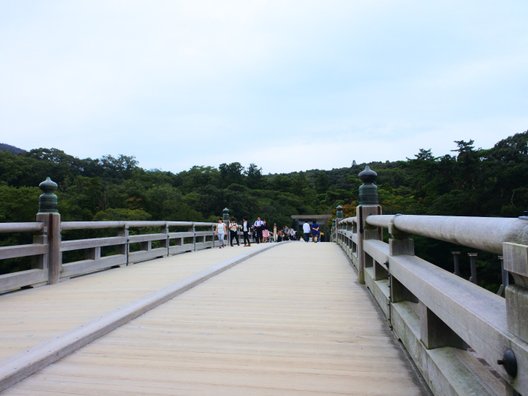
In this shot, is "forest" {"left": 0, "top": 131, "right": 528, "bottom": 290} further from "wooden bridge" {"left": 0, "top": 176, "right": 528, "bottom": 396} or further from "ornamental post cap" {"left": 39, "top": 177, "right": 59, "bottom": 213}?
"ornamental post cap" {"left": 39, "top": 177, "right": 59, "bottom": 213}

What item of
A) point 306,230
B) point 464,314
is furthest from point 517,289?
point 306,230

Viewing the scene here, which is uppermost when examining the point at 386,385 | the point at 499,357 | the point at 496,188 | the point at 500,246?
the point at 496,188

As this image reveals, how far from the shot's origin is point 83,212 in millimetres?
46250

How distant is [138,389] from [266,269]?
5.03 m

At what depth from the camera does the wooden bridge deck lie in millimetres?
2289

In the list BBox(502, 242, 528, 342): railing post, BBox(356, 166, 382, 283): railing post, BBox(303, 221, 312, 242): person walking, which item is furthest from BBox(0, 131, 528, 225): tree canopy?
BBox(502, 242, 528, 342): railing post

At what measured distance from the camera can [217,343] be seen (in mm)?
3012

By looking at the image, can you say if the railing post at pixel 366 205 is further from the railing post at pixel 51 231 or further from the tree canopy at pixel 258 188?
the tree canopy at pixel 258 188

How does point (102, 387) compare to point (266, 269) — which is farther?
point (266, 269)

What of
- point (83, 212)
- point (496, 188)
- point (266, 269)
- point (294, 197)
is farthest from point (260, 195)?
point (266, 269)

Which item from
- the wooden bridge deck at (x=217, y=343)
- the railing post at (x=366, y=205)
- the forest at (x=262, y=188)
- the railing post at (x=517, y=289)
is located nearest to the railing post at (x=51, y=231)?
the wooden bridge deck at (x=217, y=343)

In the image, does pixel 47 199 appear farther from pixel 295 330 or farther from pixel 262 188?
pixel 262 188

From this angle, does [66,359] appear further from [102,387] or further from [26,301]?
[26,301]

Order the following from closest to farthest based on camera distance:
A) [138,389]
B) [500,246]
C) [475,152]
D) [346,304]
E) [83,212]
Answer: [500,246] < [138,389] < [346,304] < [475,152] < [83,212]
